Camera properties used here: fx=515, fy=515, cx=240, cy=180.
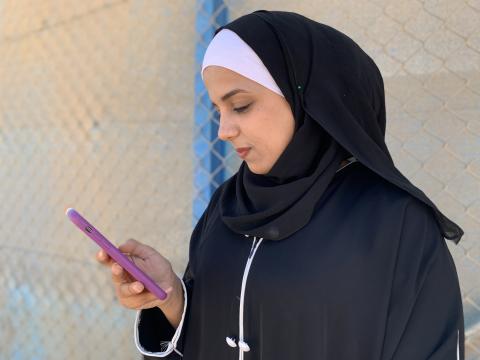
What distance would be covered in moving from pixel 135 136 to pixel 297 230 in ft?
3.92

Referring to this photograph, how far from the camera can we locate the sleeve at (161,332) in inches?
37.4

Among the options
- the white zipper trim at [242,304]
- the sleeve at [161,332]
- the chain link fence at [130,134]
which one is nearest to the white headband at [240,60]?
the white zipper trim at [242,304]

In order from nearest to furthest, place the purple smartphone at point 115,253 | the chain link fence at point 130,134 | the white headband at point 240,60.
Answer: the purple smartphone at point 115,253
the white headband at point 240,60
the chain link fence at point 130,134

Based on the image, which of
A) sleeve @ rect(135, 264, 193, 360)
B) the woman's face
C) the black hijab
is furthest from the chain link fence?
sleeve @ rect(135, 264, 193, 360)

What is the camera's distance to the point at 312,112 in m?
0.81

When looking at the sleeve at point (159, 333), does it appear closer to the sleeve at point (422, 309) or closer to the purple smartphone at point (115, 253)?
the purple smartphone at point (115, 253)

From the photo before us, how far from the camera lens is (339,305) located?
0.76m

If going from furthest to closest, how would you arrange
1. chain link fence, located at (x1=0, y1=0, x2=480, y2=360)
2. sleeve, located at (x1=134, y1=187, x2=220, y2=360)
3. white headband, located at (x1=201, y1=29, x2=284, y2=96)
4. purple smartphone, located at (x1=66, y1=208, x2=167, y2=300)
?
chain link fence, located at (x1=0, y1=0, x2=480, y2=360)
sleeve, located at (x1=134, y1=187, x2=220, y2=360)
white headband, located at (x1=201, y1=29, x2=284, y2=96)
purple smartphone, located at (x1=66, y1=208, x2=167, y2=300)

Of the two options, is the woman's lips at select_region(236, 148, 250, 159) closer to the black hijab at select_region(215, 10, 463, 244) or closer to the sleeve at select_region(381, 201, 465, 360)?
the black hijab at select_region(215, 10, 463, 244)

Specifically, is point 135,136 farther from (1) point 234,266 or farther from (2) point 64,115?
(1) point 234,266

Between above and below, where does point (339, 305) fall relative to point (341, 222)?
below

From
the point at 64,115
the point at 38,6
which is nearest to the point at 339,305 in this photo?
the point at 64,115

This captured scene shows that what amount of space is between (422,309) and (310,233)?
0.64 feet

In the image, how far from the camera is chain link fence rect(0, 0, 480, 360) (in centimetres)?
124
